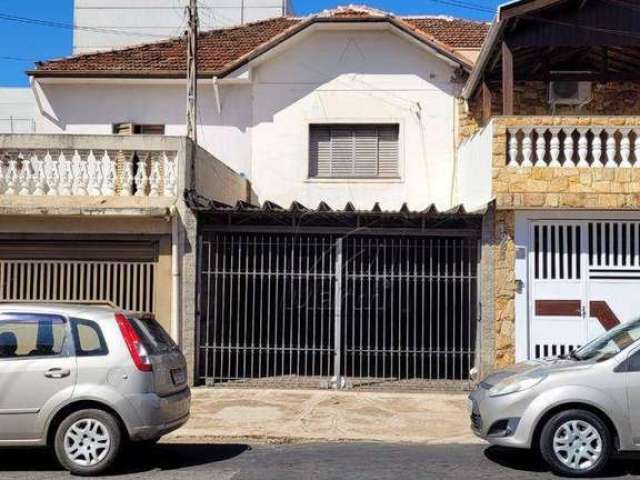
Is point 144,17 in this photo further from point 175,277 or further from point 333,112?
point 175,277

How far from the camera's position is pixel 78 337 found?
6957 mm

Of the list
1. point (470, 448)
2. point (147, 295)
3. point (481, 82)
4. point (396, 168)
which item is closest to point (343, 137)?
point (396, 168)

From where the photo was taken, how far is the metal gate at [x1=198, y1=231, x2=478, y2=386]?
12008mm

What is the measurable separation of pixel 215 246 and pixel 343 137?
14.9 ft

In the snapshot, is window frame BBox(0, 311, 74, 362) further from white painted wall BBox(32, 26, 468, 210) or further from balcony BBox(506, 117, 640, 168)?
white painted wall BBox(32, 26, 468, 210)

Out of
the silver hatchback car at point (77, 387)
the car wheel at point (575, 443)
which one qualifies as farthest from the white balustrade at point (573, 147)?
the silver hatchback car at point (77, 387)

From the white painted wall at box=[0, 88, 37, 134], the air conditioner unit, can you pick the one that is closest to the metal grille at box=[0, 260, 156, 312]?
the air conditioner unit

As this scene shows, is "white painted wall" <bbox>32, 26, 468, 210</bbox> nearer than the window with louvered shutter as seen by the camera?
Yes

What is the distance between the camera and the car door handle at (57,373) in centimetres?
677

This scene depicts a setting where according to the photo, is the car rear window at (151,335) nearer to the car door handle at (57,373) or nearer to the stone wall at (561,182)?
the car door handle at (57,373)

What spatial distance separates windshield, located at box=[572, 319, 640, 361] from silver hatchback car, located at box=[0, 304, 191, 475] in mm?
4019

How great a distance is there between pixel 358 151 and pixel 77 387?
9.78m

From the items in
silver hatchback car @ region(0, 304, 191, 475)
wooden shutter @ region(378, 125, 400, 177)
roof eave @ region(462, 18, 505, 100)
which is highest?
roof eave @ region(462, 18, 505, 100)

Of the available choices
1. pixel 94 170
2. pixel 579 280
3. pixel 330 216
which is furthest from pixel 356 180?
pixel 94 170
